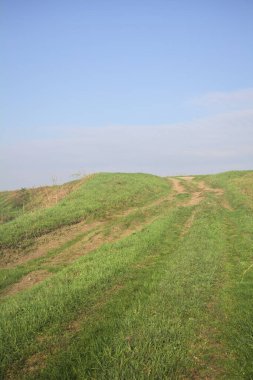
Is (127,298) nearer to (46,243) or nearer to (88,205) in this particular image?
(46,243)

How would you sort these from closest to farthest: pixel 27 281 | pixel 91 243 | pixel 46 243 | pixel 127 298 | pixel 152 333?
pixel 152 333 < pixel 127 298 < pixel 27 281 < pixel 91 243 < pixel 46 243

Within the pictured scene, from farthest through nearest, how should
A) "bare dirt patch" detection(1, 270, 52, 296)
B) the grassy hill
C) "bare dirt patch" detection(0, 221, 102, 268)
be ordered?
1. "bare dirt patch" detection(0, 221, 102, 268)
2. "bare dirt patch" detection(1, 270, 52, 296)
3. the grassy hill

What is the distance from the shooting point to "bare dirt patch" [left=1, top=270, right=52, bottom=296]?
13.3 meters

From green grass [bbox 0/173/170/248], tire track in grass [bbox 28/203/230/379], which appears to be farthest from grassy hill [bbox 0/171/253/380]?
green grass [bbox 0/173/170/248]

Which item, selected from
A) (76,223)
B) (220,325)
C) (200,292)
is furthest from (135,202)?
(220,325)

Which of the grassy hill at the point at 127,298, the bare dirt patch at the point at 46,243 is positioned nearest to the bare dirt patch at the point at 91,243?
the grassy hill at the point at 127,298

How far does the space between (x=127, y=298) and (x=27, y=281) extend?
538 cm

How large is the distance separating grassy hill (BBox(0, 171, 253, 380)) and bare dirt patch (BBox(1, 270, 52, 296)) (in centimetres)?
5

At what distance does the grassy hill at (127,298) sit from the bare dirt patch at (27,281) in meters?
0.05

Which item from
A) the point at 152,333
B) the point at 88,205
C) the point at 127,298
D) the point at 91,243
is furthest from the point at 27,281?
the point at 88,205

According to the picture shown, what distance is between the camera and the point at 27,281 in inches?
564

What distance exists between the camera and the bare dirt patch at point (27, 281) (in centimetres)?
1333

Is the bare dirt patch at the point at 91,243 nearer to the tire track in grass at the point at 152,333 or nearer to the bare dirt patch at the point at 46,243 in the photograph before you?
the bare dirt patch at the point at 46,243

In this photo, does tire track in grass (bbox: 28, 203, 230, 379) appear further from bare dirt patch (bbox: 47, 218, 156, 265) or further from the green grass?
the green grass
